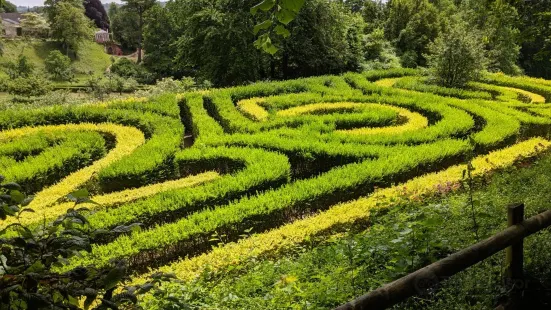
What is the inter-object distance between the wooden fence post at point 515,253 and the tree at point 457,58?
47.0ft

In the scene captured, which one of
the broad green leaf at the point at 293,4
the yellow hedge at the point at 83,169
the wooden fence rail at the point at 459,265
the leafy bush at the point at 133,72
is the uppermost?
the leafy bush at the point at 133,72

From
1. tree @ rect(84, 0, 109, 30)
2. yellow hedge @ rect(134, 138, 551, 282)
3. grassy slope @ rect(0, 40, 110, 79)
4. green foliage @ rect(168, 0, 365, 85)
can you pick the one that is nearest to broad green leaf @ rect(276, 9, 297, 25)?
yellow hedge @ rect(134, 138, 551, 282)

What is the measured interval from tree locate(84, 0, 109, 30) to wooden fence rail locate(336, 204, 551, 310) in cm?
6707

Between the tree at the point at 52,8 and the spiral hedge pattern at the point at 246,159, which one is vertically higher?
the tree at the point at 52,8

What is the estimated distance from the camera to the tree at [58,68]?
3606 centimetres

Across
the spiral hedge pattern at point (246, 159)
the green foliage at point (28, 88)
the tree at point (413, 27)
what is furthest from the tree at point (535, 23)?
the green foliage at point (28, 88)

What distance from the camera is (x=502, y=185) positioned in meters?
7.75

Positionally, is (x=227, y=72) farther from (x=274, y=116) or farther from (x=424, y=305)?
(x=424, y=305)

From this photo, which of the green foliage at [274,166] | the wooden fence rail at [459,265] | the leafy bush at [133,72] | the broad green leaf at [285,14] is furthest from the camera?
the leafy bush at [133,72]

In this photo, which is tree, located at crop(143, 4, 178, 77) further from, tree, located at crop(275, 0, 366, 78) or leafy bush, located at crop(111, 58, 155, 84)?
tree, located at crop(275, 0, 366, 78)

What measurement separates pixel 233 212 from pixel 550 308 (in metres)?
4.43

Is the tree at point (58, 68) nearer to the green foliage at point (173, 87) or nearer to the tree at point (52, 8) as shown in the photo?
the tree at point (52, 8)

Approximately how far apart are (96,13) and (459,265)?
6938 cm

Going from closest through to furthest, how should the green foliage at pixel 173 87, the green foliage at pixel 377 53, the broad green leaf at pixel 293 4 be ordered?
the broad green leaf at pixel 293 4 < the green foliage at pixel 173 87 < the green foliage at pixel 377 53
